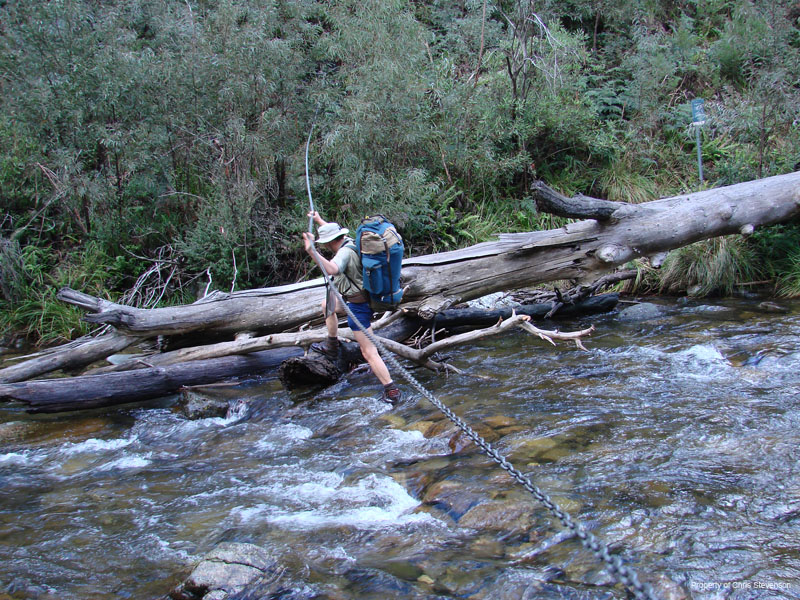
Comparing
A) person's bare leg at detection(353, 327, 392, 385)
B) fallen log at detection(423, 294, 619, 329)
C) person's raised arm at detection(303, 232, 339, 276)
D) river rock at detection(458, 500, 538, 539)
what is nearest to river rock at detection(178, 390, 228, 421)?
person's bare leg at detection(353, 327, 392, 385)

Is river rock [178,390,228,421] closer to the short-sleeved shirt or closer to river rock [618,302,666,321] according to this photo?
the short-sleeved shirt

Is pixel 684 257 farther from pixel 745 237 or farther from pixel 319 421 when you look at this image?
pixel 319 421

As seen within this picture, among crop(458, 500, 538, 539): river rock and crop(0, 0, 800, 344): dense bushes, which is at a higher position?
crop(0, 0, 800, 344): dense bushes

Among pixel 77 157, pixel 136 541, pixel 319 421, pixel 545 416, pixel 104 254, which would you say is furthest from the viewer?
pixel 104 254

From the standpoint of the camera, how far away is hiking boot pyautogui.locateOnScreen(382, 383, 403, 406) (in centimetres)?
618

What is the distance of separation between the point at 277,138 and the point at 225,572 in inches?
298

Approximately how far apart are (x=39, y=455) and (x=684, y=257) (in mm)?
9289

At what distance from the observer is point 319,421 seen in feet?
19.5

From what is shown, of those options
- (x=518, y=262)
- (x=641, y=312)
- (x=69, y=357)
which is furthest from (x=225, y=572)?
(x=641, y=312)

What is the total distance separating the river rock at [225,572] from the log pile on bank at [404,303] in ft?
10.4

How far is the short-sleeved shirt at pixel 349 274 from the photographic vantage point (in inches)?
240

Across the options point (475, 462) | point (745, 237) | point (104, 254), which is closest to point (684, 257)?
point (745, 237)

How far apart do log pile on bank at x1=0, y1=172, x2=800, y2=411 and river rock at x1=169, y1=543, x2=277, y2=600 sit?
3.18m

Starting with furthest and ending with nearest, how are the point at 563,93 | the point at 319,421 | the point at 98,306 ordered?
the point at 563,93 < the point at 98,306 < the point at 319,421
